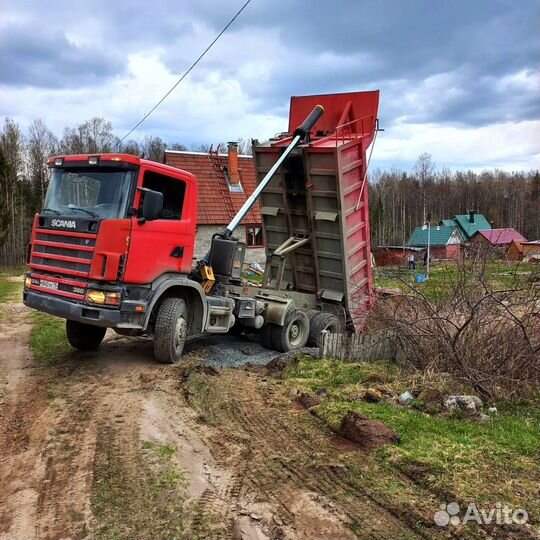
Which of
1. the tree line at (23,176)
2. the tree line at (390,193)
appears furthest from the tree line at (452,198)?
the tree line at (23,176)

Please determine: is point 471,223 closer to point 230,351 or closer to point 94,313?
point 230,351

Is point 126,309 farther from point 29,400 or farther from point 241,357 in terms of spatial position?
point 241,357

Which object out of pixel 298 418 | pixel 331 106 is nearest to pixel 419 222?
pixel 331 106

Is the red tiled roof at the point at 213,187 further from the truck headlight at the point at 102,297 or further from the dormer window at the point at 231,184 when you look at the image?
the truck headlight at the point at 102,297

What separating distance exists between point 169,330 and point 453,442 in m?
4.17

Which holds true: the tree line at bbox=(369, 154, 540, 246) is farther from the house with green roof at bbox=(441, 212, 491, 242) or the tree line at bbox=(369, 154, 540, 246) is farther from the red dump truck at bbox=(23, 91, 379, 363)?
the red dump truck at bbox=(23, 91, 379, 363)

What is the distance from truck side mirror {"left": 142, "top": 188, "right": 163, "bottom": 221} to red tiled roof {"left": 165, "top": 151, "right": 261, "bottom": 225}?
19.1m

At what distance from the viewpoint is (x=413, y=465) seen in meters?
4.34

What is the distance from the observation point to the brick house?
88.5 feet

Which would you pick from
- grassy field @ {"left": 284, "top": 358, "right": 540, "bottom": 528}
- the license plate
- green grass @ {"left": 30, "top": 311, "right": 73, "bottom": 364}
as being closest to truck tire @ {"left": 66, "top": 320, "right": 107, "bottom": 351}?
green grass @ {"left": 30, "top": 311, "right": 73, "bottom": 364}

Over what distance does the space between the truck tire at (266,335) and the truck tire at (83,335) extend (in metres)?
2.78

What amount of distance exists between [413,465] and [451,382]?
8.31 feet

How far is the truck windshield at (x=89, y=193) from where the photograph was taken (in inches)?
272

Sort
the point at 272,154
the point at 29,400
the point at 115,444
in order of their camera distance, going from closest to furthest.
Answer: the point at 115,444 < the point at 29,400 < the point at 272,154
